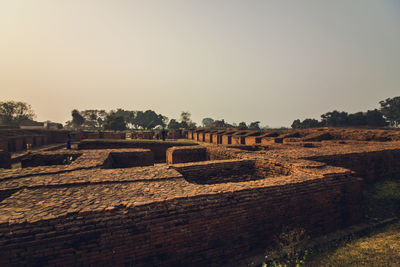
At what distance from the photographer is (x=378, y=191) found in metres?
5.69

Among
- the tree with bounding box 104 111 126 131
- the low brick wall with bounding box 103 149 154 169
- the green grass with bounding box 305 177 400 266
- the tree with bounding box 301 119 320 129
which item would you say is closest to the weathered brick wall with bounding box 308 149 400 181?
the green grass with bounding box 305 177 400 266

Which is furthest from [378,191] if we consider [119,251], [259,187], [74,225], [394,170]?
[74,225]

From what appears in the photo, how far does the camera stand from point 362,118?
49.6 meters

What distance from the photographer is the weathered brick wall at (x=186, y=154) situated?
870cm

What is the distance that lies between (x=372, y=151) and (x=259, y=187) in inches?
241

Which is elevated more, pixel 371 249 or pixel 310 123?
pixel 310 123

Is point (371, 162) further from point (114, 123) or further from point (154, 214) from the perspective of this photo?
point (114, 123)

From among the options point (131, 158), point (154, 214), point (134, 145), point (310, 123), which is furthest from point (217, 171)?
point (310, 123)

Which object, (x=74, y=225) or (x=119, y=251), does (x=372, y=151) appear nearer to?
(x=119, y=251)

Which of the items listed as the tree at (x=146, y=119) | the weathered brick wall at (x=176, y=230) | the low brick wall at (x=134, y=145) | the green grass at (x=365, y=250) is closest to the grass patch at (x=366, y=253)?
the green grass at (x=365, y=250)

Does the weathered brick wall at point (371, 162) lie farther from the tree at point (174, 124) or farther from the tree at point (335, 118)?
the tree at point (174, 124)

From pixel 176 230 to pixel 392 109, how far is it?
9126 centimetres

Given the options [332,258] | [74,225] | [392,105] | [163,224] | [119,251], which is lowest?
[332,258]

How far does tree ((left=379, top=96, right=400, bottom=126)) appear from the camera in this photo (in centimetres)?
6304
